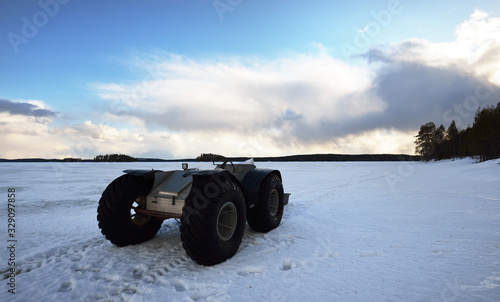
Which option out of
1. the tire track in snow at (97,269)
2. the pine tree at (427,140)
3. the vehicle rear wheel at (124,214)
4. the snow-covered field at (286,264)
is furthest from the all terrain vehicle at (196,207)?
the pine tree at (427,140)

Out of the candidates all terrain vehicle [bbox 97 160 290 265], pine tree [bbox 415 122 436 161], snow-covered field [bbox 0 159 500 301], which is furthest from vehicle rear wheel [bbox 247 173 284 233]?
pine tree [bbox 415 122 436 161]

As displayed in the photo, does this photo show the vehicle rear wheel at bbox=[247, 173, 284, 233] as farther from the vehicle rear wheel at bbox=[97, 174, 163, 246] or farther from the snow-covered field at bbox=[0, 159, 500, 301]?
the vehicle rear wheel at bbox=[97, 174, 163, 246]

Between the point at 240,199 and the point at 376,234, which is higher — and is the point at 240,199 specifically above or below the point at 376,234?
above

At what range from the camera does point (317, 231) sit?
512cm

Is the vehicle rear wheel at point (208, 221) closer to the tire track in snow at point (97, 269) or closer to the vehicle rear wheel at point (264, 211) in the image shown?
the tire track in snow at point (97, 269)

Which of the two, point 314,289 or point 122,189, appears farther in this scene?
point 122,189

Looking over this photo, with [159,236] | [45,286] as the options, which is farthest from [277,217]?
[45,286]

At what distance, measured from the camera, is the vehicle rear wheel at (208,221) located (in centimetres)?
325

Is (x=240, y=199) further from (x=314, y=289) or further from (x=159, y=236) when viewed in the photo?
(x=159, y=236)

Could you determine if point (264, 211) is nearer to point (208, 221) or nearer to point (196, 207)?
point (208, 221)

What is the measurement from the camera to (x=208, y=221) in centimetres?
330

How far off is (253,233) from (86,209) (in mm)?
5650

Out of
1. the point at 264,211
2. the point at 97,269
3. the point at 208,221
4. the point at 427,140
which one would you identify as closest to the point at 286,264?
the point at 208,221

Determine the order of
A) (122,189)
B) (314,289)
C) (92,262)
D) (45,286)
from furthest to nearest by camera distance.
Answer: (122,189)
(92,262)
(45,286)
(314,289)
